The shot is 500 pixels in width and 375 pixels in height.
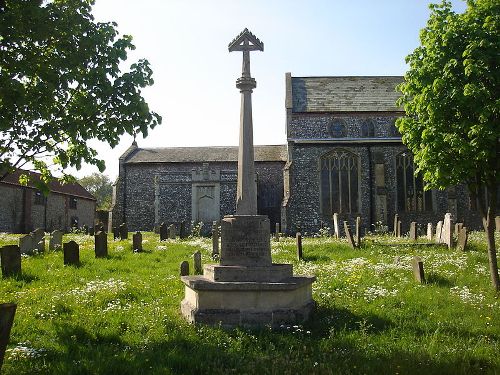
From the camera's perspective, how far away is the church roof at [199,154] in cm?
2943

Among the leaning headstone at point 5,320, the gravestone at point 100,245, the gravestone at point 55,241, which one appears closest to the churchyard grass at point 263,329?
the leaning headstone at point 5,320

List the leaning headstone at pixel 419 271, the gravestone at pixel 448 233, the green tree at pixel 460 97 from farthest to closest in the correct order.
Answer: the gravestone at pixel 448 233
the leaning headstone at pixel 419 271
the green tree at pixel 460 97

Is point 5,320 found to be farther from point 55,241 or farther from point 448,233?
point 448,233

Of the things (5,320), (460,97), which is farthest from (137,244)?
(5,320)

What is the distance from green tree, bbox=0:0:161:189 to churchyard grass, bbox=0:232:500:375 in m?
2.29

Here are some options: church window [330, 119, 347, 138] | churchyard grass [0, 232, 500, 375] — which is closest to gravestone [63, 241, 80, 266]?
churchyard grass [0, 232, 500, 375]

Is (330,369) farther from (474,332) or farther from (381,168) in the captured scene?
(381,168)

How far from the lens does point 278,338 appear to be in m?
5.72

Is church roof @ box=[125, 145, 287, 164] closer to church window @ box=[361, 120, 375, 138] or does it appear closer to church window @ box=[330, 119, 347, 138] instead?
church window @ box=[330, 119, 347, 138]

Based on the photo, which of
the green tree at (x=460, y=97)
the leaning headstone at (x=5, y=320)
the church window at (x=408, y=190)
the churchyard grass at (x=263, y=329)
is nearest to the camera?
the leaning headstone at (x=5, y=320)

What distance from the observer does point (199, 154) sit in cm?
3055

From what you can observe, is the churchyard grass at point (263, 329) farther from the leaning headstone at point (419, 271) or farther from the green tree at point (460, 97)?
the green tree at point (460, 97)

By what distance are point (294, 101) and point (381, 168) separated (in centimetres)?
663

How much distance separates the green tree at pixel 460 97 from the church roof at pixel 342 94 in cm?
1817
